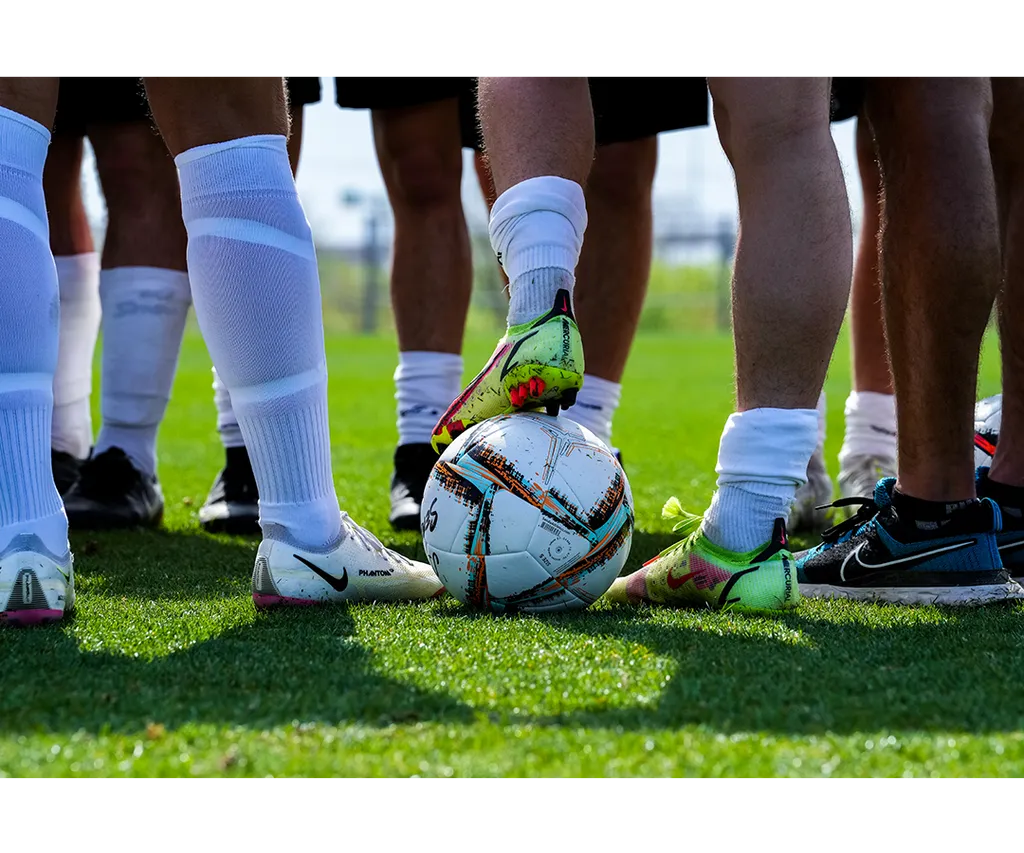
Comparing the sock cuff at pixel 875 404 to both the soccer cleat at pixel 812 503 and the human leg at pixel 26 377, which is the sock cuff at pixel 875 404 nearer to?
the soccer cleat at pixel 812 503

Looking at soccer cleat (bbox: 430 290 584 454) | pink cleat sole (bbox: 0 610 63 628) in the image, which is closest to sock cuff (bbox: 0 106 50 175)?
pink cleat sole (bbox: 0 610 63 628)

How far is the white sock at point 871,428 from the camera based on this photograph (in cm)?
378

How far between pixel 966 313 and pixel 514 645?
1268mm

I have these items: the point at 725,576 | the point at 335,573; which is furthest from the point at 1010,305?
the point at 335,573

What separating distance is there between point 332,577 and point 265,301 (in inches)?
21.7

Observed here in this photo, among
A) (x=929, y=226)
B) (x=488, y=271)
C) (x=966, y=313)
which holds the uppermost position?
(x=929, y=226)

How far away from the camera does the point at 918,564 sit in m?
2.43

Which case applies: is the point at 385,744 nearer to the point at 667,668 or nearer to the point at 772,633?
the point at 667,668

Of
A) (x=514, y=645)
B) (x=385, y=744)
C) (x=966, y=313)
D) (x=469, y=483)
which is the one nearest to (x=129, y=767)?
(x=385, y=744)

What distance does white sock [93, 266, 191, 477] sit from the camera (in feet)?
12.2

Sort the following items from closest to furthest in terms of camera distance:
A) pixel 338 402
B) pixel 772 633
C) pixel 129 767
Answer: pixel 129 767 < pixel 772 633 < pixel 338 402

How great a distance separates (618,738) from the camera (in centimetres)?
135

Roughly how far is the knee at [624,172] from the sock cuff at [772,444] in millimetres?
1692

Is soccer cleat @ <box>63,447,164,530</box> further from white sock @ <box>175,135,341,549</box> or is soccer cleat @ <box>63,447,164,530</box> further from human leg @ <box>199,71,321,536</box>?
white sock @ <box>175,135,341,549</box>
